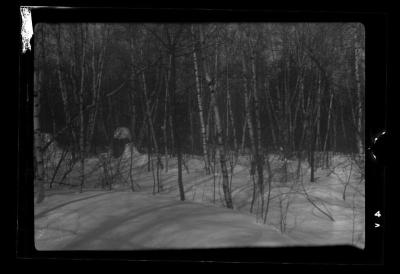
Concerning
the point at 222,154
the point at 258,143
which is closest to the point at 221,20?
the point at 222,154

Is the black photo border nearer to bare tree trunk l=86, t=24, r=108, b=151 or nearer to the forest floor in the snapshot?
the forest floor

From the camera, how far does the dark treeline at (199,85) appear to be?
275cm

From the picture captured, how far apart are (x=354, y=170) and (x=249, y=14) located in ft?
6.80

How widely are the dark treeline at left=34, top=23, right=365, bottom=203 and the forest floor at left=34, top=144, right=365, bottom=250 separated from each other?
0.31m

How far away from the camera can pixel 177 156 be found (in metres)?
2.96

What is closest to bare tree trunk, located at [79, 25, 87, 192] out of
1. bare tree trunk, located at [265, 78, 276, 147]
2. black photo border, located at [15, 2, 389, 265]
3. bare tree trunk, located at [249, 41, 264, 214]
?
black photo border, located at [15, 2, 389, 265]

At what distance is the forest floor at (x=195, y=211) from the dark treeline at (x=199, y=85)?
0.31 meters

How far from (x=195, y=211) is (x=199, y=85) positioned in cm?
131

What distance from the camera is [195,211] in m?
2.34

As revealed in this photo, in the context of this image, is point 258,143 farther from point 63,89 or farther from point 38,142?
point 38,142
